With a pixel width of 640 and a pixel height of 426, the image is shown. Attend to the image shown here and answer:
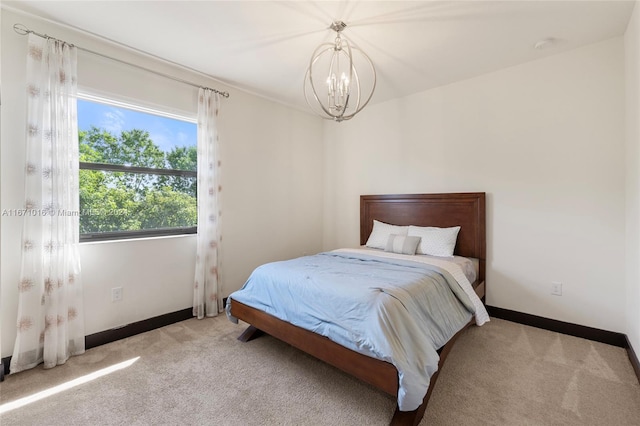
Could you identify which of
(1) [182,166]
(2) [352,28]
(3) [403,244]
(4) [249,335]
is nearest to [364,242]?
(3) [403,244]

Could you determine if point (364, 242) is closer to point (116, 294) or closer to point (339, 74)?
point (339, 74)

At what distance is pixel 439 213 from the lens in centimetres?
335

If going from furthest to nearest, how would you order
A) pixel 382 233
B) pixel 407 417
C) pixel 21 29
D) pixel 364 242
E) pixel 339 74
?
pixel 364 242 < pixel 382 233 < pixel 339 74 < pixel 21 29 < pixel 407 417

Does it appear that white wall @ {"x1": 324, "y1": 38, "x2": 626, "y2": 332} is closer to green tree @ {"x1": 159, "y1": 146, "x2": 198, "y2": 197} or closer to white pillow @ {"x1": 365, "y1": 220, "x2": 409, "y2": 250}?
white pillow @ {"x1": 365, "y1": 220, "x2": 409, "y2": 250}

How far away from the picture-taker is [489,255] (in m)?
3.06

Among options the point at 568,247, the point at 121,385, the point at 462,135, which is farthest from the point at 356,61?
the point at 121,385

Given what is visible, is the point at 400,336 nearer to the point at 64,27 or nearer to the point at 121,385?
the point at 121,385

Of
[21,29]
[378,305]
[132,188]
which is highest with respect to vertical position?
[21,29]

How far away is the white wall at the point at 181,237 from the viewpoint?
2031 mm

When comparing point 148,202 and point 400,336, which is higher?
point 148,202

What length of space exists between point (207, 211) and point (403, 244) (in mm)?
2161

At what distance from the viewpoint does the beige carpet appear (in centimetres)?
160

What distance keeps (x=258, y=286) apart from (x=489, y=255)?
2.47 metres

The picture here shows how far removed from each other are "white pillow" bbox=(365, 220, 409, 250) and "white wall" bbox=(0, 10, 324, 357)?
1152mm
